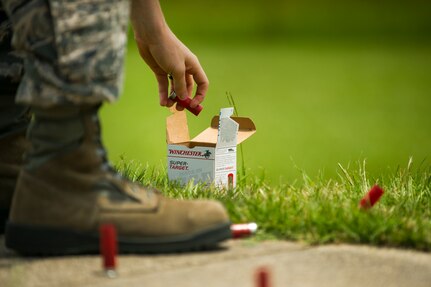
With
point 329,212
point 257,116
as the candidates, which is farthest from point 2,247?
point 257,116

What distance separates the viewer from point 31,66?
77.4 inches

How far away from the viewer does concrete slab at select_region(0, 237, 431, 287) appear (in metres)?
1.83

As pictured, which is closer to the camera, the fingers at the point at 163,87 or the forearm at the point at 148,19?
the forearm at the point at 148,19

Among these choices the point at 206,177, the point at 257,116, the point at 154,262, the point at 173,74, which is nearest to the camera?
the point at 154,262

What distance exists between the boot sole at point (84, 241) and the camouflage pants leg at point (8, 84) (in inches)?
16.0

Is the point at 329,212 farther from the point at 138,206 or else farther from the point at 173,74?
the point at 173,74

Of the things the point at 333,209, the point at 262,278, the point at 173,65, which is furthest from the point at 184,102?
the point at 262,278

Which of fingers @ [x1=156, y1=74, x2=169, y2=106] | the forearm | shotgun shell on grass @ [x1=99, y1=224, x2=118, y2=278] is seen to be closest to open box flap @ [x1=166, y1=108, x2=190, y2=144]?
fingers @ [x1=156, y1=74, x2=169, y2=106]

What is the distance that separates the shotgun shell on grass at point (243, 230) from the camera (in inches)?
83.9

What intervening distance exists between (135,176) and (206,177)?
261mm

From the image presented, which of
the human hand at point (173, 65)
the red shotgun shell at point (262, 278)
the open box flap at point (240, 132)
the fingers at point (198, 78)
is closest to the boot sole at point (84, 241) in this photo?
the red shotgun shell at point (262, 278)

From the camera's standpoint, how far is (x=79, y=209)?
78.6 inches

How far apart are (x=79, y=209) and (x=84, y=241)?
0.08 m

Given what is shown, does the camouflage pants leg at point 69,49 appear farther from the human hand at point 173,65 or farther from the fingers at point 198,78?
the fingers at point 198,78
